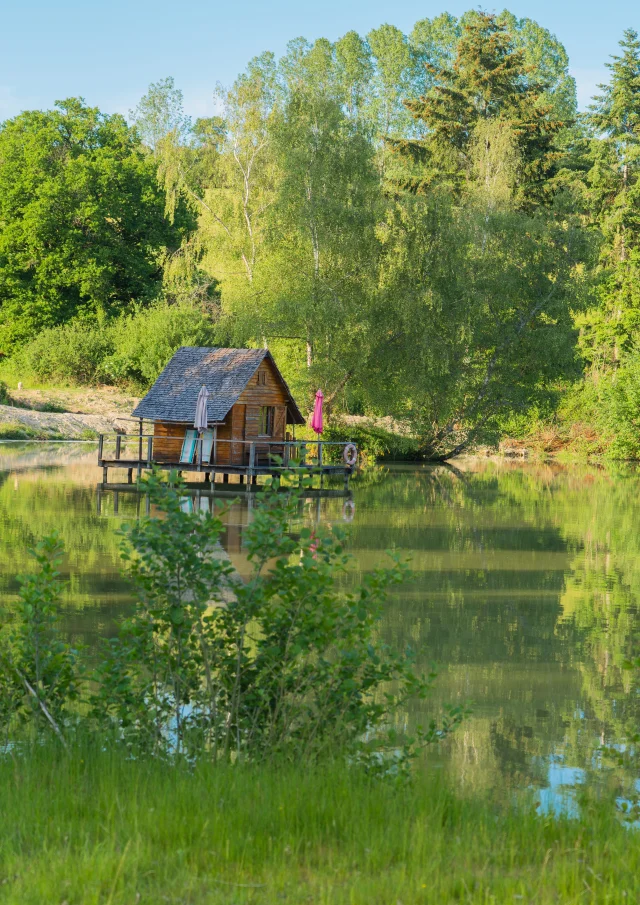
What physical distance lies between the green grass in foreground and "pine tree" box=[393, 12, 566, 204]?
174 feet

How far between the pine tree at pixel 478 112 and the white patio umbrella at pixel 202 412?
28.6 meters

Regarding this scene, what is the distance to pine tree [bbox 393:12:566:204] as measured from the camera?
56.0 m

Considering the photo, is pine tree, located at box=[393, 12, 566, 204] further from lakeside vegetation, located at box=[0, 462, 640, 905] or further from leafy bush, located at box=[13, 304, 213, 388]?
lakeside vegetation, located at box=[0, 462, 640, 905]

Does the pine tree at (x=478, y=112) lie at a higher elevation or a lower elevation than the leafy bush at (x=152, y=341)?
higher

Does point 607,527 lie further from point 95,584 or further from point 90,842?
point 90,842

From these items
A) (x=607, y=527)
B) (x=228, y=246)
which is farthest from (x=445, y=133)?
(x=607, y=527)

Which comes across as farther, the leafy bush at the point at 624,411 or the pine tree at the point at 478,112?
the pine tree at the point at 478,112

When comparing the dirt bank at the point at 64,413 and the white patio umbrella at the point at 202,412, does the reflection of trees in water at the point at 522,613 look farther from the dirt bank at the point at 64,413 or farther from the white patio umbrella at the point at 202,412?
the dirt bank at the point at 64,413

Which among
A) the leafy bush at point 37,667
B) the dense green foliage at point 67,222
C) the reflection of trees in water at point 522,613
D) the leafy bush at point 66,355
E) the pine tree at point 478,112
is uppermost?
the pine tree at point 478,112

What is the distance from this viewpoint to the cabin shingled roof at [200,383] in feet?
107

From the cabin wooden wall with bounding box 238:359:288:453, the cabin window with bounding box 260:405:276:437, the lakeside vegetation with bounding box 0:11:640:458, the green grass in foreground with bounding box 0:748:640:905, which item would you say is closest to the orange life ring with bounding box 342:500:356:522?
the cabin wooden wall with bounding box 238:359:288:453

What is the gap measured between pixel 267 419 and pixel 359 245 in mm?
8623

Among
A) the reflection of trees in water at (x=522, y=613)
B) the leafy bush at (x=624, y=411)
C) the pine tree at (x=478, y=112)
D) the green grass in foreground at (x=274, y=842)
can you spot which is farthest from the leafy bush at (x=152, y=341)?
the green grass in foreground at (x=274, y=842)

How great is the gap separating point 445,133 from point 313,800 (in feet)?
185
